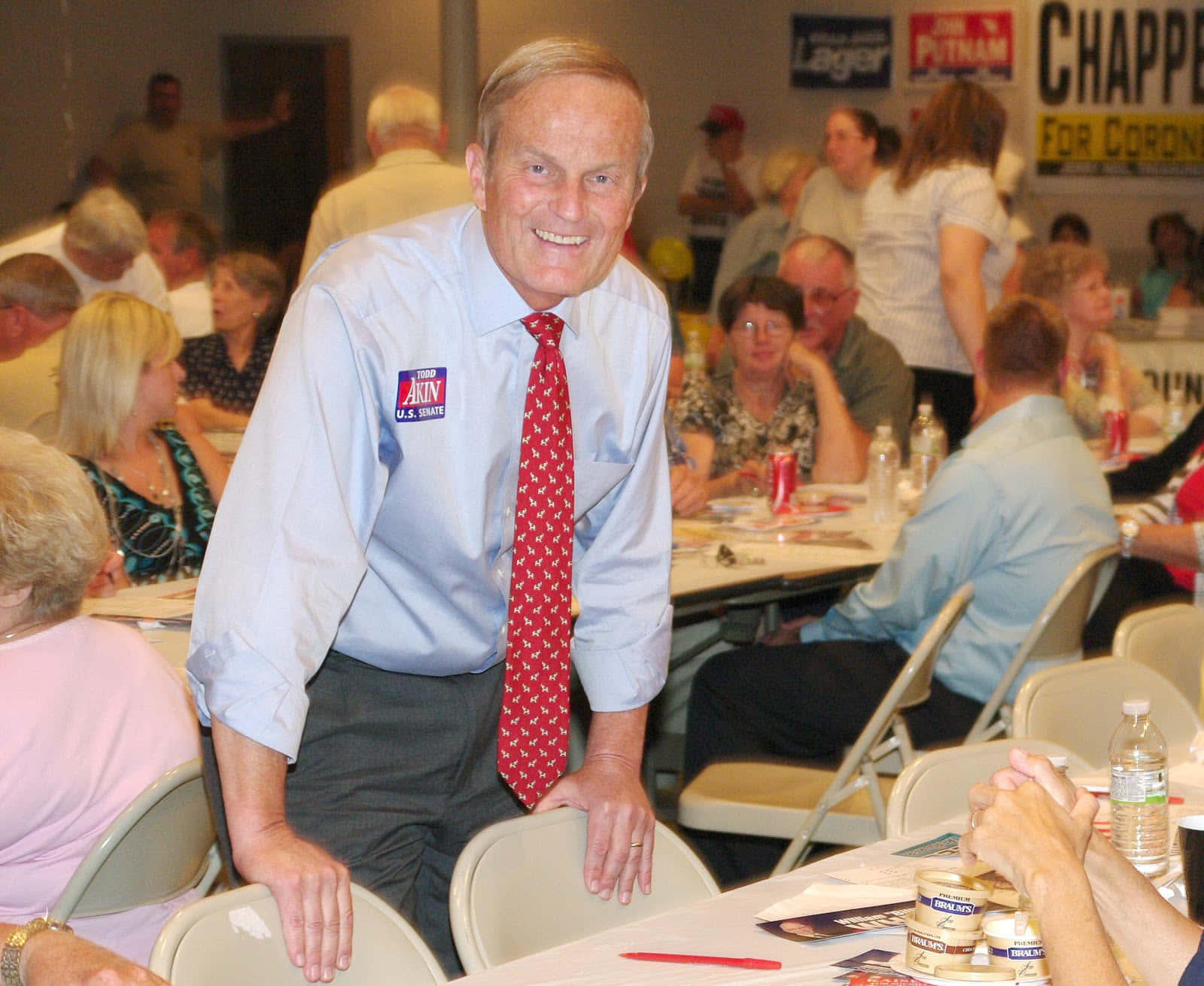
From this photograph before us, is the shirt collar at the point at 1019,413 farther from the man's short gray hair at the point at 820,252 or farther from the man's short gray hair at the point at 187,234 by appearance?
the man's short gray hair at the point at 187,234

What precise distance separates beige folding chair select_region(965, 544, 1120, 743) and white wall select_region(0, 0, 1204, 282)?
22.9 ft

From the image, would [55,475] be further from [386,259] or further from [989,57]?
[989,57]

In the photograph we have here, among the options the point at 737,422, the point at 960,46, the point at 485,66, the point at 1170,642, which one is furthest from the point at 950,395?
the point at 960,46

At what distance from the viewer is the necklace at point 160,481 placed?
3963 millimetres

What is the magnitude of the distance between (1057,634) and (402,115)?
3454 mm

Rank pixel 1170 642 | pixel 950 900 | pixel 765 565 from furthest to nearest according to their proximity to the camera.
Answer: pixel 765 565 < pixel 1170 642 < pixel 950 900

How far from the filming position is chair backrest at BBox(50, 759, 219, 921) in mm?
2230

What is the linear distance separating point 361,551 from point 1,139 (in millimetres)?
8109

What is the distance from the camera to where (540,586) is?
215 centimetres

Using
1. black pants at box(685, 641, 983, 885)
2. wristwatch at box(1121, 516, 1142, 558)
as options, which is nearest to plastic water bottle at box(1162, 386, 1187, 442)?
wristwatch at box(1121, 516, 1142, 558)

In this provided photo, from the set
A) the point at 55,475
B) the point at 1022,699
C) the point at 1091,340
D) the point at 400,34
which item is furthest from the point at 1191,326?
the point at 55,475

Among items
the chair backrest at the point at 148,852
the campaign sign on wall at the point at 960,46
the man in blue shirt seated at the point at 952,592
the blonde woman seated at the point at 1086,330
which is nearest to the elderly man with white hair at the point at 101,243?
the man in blue shirt seated at the point at 952,592

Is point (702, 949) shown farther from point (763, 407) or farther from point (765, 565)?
point (763, 407)

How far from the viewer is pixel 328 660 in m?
2.09
